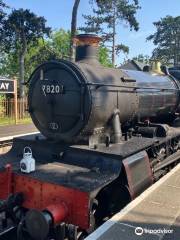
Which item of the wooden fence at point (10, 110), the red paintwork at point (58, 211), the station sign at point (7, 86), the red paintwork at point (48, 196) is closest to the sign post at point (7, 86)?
the station sign at point (7, 86)

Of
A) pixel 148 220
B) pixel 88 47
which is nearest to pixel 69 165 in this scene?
pixel 148 220

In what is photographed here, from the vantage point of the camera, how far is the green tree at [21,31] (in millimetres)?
25375

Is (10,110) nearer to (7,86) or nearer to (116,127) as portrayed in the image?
(7,86)

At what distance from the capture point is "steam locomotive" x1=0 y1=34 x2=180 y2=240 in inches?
177

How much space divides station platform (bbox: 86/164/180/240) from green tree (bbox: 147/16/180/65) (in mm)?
46535

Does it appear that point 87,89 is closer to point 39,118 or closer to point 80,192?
point 39,118

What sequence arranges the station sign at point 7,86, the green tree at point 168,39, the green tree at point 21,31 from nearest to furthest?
1. the station sign at point 7,86
2. the green tree at point 21,31
3. the green tree at point 168,39

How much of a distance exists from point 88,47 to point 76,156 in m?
1.97

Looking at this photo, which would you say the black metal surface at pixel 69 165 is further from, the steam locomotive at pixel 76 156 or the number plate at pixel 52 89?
the number plate at pixel 52 89

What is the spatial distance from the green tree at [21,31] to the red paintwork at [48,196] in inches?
798

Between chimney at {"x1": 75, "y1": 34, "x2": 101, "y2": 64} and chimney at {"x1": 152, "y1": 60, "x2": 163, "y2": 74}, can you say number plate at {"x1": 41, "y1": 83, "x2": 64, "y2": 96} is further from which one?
chimney at {"x1": 152, "y1": 60, "x2": 163, "y2": 74}

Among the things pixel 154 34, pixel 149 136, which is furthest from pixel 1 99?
pixel 154 34

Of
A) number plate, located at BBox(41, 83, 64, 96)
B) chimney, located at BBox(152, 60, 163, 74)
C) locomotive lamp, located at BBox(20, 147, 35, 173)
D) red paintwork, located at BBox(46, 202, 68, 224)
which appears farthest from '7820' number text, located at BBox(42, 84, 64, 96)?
chimney, located at BBox(152, 60, 163, 74)

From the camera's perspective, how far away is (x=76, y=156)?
17.5 ft
